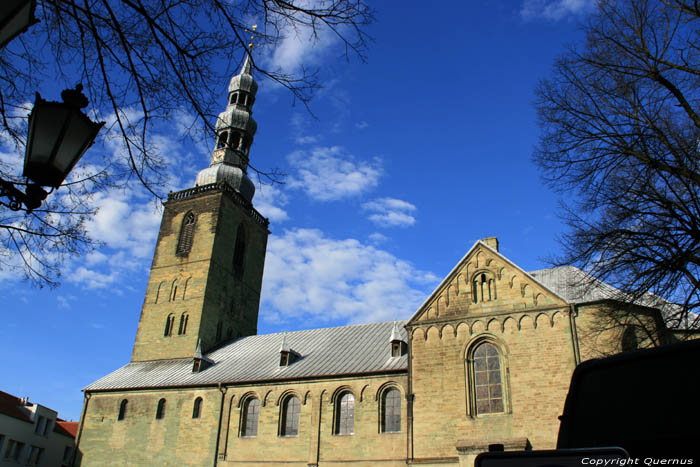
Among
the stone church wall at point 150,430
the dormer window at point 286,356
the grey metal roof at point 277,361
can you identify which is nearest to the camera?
the grey metal roof at point 277,361

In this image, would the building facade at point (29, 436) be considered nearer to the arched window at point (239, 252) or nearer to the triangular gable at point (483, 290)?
the arched window at point (239, 252)

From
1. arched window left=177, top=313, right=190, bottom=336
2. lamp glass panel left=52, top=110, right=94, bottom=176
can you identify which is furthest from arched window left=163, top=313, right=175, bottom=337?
lamp glass panel left=52, top=110, right=94, bottom=176

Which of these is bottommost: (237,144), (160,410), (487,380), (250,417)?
(250,417)

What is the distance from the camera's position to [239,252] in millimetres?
37094

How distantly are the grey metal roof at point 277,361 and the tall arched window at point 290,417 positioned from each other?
1118mm

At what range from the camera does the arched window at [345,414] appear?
2309 cm

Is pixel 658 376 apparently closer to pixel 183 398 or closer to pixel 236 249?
pixel 183 398

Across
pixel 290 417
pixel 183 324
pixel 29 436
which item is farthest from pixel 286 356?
pixel 29 436

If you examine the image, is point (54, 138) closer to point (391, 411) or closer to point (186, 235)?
point (391, 411)

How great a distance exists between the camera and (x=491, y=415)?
19016mm

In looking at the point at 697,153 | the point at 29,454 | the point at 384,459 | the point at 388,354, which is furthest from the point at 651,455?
the point at 29,454

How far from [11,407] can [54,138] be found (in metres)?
35.6

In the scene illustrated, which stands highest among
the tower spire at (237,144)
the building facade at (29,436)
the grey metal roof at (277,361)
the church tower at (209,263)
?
the tower spire at (237,144)

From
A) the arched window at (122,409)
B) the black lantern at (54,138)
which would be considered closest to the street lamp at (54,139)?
the black lantern at (54,138)
